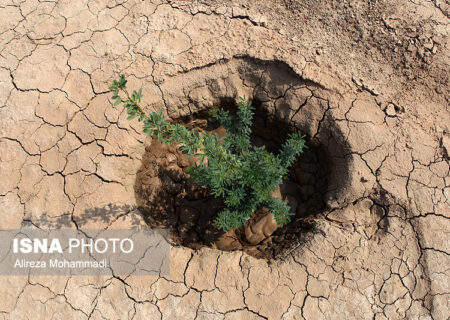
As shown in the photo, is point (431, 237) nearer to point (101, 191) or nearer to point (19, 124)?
point (101, 191)

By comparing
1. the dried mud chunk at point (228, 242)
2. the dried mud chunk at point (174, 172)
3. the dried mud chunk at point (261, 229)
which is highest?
the dried mud chunk at point (174, 172)

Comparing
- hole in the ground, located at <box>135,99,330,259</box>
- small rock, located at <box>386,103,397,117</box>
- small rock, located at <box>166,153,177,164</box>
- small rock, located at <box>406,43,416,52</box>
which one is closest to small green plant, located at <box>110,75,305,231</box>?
hole in the ground, located at <box>135,99,330,259</box>

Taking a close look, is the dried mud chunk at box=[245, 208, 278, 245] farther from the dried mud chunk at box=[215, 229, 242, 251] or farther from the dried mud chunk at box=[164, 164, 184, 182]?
the dried mud chunk at box=[164, 164, 184, 182]

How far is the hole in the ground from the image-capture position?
3.20m

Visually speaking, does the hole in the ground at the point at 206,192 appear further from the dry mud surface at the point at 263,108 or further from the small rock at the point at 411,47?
the small rock at the point at 411,47

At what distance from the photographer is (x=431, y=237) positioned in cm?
286

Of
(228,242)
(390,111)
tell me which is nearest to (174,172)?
(228,242)

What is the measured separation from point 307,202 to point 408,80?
167 centimetres

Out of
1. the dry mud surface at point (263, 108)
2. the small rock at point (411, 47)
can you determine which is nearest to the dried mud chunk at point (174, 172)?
the dry mud surface at point (263, 108)

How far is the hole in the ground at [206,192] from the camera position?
320 cm

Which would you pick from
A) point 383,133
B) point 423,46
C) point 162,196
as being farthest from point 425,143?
point 162,196

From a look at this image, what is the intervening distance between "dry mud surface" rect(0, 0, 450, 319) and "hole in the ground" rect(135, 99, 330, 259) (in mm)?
121

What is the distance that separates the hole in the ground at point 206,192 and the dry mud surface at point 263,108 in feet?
0.40

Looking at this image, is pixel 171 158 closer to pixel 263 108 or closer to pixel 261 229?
pixel 263 108
